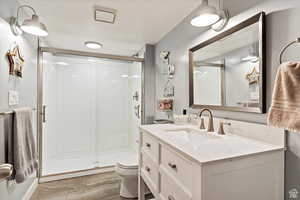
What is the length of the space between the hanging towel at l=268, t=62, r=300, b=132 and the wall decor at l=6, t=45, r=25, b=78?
6.38ft

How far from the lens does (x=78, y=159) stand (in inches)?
116

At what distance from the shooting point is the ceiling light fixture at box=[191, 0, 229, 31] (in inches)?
46.9

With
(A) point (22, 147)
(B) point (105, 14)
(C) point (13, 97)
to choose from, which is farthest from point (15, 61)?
(B) point (105, 14)

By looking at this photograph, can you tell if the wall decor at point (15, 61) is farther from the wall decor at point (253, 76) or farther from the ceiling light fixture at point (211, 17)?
the wall decor at point (253, 76)

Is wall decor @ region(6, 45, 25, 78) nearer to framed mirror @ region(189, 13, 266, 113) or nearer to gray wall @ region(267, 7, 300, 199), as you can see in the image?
framed mirror @ region(189, 13, 266, 113)

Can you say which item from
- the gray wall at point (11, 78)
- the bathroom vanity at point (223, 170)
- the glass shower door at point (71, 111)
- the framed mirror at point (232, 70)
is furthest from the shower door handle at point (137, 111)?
the bathroom vanity at point (223, 170)

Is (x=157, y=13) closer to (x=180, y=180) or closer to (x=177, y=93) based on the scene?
(x=177, y=93)

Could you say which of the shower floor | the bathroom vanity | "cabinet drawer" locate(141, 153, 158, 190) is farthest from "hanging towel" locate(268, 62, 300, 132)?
the shower floor

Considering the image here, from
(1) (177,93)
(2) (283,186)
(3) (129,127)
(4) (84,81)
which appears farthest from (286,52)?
(4) (84,81)

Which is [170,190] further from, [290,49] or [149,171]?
[290,49]

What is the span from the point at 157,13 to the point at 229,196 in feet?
5.94

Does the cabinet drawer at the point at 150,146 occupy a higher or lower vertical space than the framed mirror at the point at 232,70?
lower

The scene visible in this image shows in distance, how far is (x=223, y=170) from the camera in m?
0.72

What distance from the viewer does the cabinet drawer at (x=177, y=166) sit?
30.7 inches
